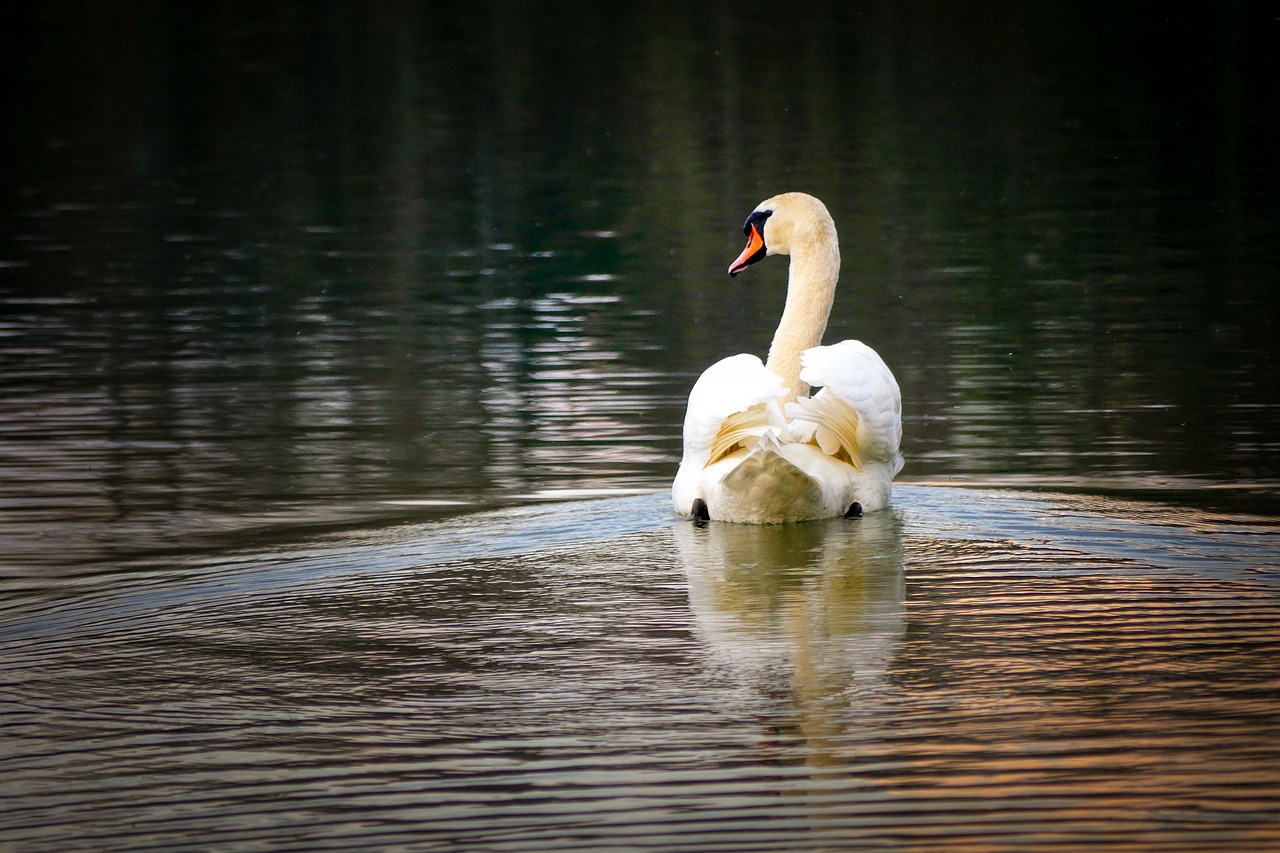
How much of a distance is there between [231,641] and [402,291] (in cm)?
1222

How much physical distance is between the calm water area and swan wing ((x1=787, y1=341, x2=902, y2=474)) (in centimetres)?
41

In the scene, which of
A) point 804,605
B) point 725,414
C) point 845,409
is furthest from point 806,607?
point 845,409

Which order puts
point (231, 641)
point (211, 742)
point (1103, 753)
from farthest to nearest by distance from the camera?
point (231, 641), point (211, 742), point (1103, 753)

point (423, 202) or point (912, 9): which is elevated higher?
point (912, 9)

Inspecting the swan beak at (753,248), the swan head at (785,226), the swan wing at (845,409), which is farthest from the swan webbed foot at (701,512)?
the swan beak at (753,248)

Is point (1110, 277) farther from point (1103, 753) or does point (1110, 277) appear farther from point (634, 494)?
point (1103, 753)

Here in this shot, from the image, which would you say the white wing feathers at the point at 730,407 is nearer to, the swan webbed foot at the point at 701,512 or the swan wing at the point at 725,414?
the swan wing at the point at 725,414

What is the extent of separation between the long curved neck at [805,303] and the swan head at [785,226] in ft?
0.13

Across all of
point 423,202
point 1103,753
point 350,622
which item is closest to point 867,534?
point 350,622

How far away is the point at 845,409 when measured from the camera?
880 centimetres

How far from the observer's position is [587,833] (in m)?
4.72

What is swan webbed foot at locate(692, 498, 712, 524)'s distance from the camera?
8.74m

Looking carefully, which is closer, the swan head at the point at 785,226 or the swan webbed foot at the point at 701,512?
the swan webbed foot at the point at 701,512

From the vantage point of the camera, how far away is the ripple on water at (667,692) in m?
4.81
